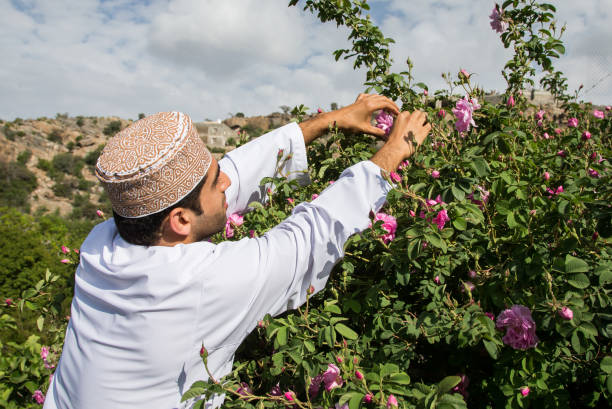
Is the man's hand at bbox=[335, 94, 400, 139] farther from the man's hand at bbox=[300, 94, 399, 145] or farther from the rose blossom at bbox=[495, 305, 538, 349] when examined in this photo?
the rose blossom at bbox=[495, 305, 538, 349]

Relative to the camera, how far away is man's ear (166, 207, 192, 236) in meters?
1.40

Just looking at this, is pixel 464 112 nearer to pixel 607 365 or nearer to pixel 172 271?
pixel 607 365

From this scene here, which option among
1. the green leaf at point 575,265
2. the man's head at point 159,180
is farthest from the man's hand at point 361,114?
the green leaf at point 575,265

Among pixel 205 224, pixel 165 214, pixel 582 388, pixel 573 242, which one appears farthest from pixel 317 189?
pixel 582 388

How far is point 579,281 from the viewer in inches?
44.8

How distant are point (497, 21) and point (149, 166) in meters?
1.93

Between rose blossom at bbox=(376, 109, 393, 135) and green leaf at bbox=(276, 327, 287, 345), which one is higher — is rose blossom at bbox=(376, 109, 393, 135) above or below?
above

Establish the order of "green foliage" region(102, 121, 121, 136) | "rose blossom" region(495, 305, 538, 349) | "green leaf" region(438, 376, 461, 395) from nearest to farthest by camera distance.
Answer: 1. "green leaf" region(438, 376, 461, 395)
2. "rose blossom" region(495, 305, 538, 349)
3. "green foliage" region(102, 121, 121, 136)

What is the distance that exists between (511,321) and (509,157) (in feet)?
2.27

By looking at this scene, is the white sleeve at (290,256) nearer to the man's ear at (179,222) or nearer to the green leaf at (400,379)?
the man's ear at (179,222)

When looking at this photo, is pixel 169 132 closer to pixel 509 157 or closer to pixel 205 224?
pixel 205 224

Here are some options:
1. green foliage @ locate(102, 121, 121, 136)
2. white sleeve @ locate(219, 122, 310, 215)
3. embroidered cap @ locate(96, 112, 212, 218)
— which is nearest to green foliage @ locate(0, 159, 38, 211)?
green foliage @ locate(102, 121, 121, 136)

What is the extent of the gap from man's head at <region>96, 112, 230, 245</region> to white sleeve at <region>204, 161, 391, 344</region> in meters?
0.19

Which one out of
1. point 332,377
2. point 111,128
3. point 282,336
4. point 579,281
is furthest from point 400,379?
point 111,128
